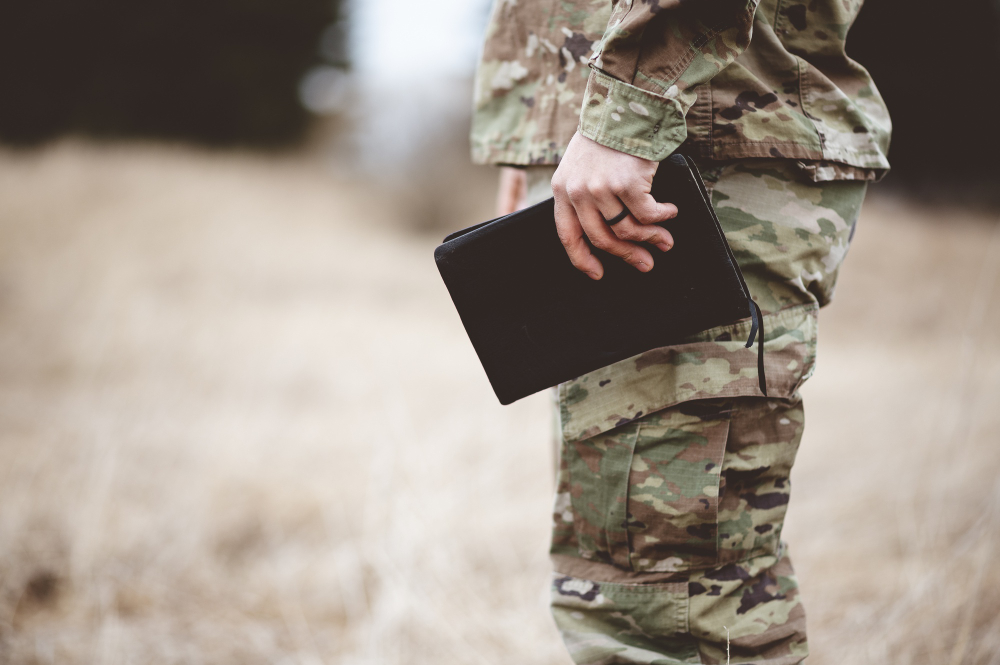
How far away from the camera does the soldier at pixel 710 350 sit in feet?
2.38

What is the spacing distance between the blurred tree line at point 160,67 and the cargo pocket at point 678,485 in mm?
9724

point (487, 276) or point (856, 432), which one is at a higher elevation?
point (487, 276)

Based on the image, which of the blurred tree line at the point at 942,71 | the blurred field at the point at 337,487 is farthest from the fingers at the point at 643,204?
the blurred tree line at the point at 942,71

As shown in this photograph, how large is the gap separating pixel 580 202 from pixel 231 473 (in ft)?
6.63

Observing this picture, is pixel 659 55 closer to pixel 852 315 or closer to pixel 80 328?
pixel 80 328

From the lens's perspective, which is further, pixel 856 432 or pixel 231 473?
pixel 856 432

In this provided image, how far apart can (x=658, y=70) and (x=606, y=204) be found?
17 cm

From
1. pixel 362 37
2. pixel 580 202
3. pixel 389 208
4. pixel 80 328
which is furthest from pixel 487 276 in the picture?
pixel 362 37

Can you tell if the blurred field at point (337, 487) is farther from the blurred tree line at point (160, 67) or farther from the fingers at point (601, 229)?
the blurred tree line at point (160, 67)

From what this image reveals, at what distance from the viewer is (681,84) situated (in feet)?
2.31

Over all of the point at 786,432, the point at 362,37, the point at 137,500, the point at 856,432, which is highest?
the point at 362,37

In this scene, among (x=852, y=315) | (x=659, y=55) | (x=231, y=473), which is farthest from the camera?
(x=852, y=315)

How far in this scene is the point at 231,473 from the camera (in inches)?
89.5

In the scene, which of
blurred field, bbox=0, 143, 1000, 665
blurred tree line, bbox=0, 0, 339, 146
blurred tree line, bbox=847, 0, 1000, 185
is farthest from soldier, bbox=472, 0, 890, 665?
blurred tree line, bbox=0, 0, 339, 146
